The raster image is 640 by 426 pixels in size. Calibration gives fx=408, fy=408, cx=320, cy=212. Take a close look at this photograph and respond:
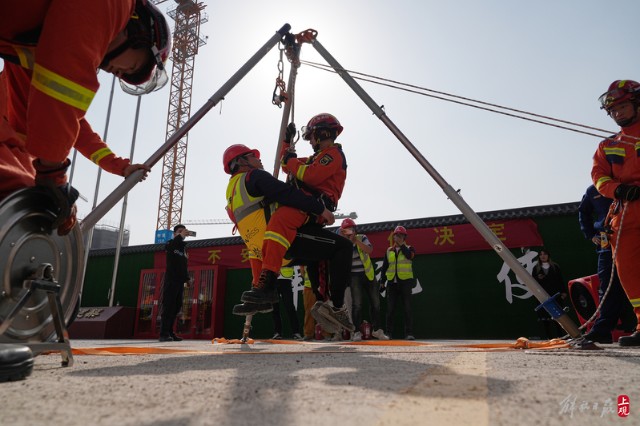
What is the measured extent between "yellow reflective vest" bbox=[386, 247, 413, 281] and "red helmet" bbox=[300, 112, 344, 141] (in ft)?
14.6

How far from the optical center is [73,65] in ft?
4.56

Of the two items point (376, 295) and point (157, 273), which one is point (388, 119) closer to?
point (376, 295)

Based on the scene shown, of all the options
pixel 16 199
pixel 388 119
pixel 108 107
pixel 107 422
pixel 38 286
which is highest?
pixel 108 107

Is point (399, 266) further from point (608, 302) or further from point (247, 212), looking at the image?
point (247, 212)

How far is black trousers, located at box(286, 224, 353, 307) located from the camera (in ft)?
11.1

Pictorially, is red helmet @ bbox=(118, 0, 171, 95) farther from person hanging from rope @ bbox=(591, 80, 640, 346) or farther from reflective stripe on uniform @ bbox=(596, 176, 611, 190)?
reflective stripe on uniform @ bbox=(596, 176, 611, 190)

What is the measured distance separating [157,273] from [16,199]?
34.6 ft

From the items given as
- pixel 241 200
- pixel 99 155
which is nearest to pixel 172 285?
pixel 241 200

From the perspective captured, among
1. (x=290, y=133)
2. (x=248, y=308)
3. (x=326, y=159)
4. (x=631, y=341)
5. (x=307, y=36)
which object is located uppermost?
(x=307, y=36)

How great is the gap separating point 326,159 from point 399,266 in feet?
15.5

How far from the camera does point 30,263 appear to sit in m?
1.61

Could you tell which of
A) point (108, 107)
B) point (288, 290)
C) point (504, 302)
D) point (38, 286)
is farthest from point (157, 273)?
point (38, 286)

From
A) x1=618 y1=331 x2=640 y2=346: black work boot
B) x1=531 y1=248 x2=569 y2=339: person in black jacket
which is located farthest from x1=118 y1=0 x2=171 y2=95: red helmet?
x1=531 y1=248 x2=569 y2=339: person in black jacket

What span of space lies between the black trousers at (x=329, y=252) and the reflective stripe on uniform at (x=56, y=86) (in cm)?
214
